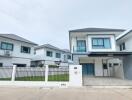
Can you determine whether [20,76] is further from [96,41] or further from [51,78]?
[96,41]

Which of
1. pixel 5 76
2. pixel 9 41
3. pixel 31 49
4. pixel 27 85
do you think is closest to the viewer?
pixel 27 85

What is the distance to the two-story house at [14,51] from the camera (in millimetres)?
20172

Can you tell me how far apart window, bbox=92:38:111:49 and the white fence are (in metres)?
9.43

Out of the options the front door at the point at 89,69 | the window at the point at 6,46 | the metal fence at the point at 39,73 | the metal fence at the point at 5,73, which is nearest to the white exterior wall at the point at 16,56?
the window at the point at 6,46

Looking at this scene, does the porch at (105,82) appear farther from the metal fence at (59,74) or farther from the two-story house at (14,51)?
the two-story house at (14,51)

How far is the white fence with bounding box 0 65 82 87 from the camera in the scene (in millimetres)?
12812

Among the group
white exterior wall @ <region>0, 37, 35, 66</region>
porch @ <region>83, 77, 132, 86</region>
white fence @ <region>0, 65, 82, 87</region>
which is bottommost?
porch @ <region>83, 77, 132, 86</region>

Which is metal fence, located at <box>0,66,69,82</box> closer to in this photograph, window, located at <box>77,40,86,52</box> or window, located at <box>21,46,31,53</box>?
window, located at <box>21,46,31,53</box>

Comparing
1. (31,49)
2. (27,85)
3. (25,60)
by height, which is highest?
(31,49)

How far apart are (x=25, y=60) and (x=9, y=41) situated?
4.63 meters

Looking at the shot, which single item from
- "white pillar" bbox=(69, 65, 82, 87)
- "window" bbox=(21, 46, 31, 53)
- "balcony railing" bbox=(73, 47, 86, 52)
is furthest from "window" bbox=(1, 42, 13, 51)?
"white pillar" bbox=(69, 65, 82, 87)

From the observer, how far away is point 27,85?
12.9m

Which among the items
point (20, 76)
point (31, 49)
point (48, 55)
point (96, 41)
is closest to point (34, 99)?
point (20, 76)

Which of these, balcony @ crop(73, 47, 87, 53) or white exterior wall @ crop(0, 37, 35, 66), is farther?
balcony @ crop(73, 47, 87, 53)
